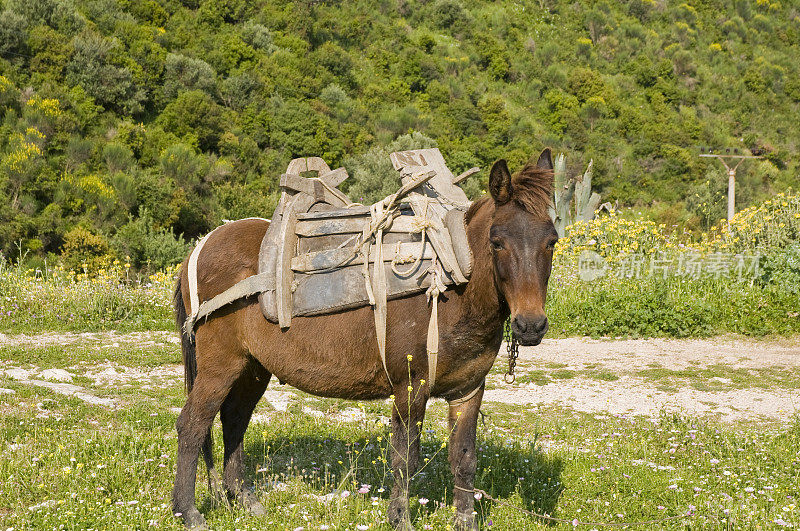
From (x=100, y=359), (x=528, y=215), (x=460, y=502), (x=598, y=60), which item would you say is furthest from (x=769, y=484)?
(x=598, y=60)

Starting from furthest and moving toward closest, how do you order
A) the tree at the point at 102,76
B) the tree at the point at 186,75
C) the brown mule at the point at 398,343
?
the tree at the point at 186,75 → the tree at the point at 102,76 → the brown mule at the point at 398,343

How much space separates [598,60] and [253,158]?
39.2 m

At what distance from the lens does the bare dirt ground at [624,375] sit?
22.5 ft

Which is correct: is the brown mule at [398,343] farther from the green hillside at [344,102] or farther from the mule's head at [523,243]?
the green hillside at [344,102]

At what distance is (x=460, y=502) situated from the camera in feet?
12.1

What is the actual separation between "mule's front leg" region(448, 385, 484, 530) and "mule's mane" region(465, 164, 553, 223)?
3.74 feet

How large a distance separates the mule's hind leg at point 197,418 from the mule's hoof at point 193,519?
0.07ft

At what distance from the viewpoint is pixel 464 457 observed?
366 cm

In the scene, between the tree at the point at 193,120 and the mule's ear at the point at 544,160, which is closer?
the mule's ear at the point at 544,160

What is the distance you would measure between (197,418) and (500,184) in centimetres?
226

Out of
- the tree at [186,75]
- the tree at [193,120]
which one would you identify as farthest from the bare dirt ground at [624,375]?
the tree at [186,75]

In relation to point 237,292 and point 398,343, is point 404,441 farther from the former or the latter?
point 237,292

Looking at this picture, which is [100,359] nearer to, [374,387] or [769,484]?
[374,387]

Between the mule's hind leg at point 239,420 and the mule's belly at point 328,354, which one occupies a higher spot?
the mule's belly at point 328,354
